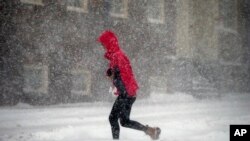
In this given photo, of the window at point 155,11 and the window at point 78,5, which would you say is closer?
the window at point 78,5

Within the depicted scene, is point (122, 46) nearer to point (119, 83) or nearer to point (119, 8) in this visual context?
point (119, 8)

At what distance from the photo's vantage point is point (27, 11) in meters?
12.5

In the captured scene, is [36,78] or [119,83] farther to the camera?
[36,78]

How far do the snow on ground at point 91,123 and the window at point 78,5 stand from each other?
3418 millimetres

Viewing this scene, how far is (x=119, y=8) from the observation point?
15.6 metres

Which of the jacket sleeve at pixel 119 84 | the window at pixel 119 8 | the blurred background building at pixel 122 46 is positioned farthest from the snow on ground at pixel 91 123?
the window at pixel 119 8

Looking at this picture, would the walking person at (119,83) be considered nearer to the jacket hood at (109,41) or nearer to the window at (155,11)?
the jacket hood at (109,41)

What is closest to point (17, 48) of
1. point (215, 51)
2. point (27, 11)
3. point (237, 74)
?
point (27, 11)

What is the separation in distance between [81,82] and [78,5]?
2.78 metres

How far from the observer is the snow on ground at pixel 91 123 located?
722cm

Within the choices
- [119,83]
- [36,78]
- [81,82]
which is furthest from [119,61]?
[81,82]

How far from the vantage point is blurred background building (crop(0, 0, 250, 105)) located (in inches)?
487

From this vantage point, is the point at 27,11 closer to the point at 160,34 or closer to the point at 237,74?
the point at 160,34

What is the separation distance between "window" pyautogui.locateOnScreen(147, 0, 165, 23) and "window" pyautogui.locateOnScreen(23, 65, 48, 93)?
5.94m
